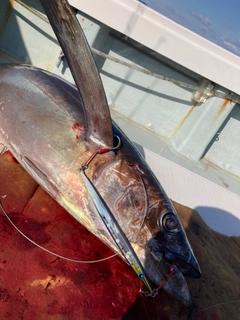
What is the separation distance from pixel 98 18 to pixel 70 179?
203 cm

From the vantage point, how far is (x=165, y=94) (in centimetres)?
405

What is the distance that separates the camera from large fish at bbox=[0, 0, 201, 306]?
1.92m

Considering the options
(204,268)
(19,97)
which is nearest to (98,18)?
(19,97)

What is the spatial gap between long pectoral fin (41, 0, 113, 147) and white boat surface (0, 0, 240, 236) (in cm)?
143

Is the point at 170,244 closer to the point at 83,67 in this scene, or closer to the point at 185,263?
the point at 185,263

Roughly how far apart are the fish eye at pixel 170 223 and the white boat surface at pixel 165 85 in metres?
1.22

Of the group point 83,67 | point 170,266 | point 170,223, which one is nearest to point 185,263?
point 170,266

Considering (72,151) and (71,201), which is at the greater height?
(72,151)

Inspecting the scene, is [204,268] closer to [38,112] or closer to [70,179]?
[70,179]

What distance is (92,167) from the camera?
6.83 feet

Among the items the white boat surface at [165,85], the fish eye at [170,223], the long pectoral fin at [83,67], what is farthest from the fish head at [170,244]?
the white boat surface at [165,85]

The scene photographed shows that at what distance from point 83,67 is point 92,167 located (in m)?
0.60

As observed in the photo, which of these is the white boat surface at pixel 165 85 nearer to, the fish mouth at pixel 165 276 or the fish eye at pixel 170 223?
the fish eye at pixel 170 223

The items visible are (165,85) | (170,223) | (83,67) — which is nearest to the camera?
(83,67)
